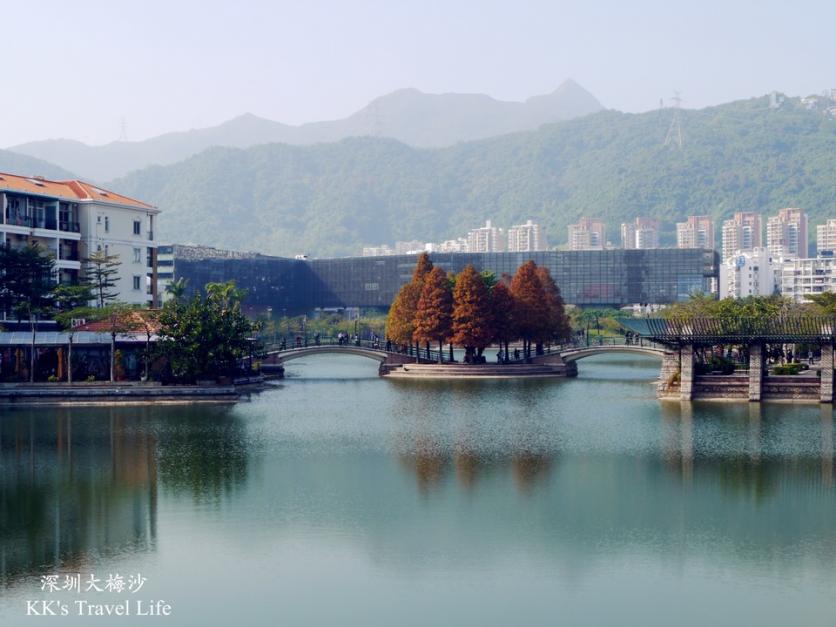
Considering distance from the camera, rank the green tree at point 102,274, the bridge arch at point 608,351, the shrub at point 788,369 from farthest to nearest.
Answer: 1. the bridge arch at point 608,351
2. the green tree at point 102,274
3. the shrub at point 788,369

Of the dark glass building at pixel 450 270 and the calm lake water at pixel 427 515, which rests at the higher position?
the dark glass building at pixel 450 270

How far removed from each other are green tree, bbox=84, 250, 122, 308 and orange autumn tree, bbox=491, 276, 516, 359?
27.2 meters

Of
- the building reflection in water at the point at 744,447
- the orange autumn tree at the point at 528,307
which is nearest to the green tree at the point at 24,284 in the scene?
the building reflection in water at the point at 744,447

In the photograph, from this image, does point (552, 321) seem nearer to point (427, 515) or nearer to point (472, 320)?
point (472, 320)

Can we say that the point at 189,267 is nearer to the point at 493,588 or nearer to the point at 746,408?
the point at 746,408

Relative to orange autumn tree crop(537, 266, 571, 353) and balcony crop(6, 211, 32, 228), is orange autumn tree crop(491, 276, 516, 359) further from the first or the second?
balcony crop(6, 211, 32, 228)

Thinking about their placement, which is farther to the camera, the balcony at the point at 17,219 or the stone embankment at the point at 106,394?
the balcony at the point at 17,219

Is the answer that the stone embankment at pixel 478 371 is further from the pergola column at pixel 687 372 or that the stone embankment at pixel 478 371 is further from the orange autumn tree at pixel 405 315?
the pergola column at pixel 687 372

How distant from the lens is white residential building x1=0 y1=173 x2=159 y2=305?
70500 mm

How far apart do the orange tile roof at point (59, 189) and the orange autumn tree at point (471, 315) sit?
22.6 metres

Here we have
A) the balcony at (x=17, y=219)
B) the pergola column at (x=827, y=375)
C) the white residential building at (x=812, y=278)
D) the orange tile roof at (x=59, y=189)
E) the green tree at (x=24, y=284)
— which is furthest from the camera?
the white residential building at (x=812, y=278)

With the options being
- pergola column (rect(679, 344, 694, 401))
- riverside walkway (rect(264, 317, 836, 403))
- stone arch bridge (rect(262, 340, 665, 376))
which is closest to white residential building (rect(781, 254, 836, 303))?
stone arch bridge (rect(262, 340, 665, 376))

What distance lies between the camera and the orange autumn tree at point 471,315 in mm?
85312

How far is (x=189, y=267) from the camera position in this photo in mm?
180500
